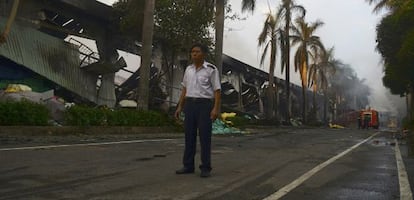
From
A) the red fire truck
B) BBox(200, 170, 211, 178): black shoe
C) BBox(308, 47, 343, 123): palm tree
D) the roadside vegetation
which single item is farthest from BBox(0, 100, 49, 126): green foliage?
the red fire truck

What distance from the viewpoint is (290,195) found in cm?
554

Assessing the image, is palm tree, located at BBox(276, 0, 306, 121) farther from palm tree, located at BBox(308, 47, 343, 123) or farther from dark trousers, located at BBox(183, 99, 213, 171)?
dark trousers, located at BBox(183, 99, 213, 171)

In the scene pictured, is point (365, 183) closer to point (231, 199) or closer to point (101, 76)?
point (231, 199)

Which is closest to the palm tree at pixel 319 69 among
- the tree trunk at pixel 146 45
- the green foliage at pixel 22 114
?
the tree trunk at pixel 146 45

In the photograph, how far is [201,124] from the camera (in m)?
6.70

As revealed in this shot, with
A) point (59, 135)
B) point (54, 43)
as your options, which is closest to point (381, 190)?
point (59, 135)

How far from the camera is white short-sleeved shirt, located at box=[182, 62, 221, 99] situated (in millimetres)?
6754

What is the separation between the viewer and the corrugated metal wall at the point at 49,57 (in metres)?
23.2

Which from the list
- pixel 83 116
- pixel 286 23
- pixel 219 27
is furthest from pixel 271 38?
pixel 83 116

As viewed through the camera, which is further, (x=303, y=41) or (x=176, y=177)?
(x=303, y=41)

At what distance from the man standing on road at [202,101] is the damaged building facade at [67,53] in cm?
1740

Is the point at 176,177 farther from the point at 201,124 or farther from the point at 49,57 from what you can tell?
the point at 49,57

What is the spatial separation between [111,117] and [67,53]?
31.0ft

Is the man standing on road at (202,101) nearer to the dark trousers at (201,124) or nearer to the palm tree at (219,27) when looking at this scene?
the dark trousers at (201,124)
